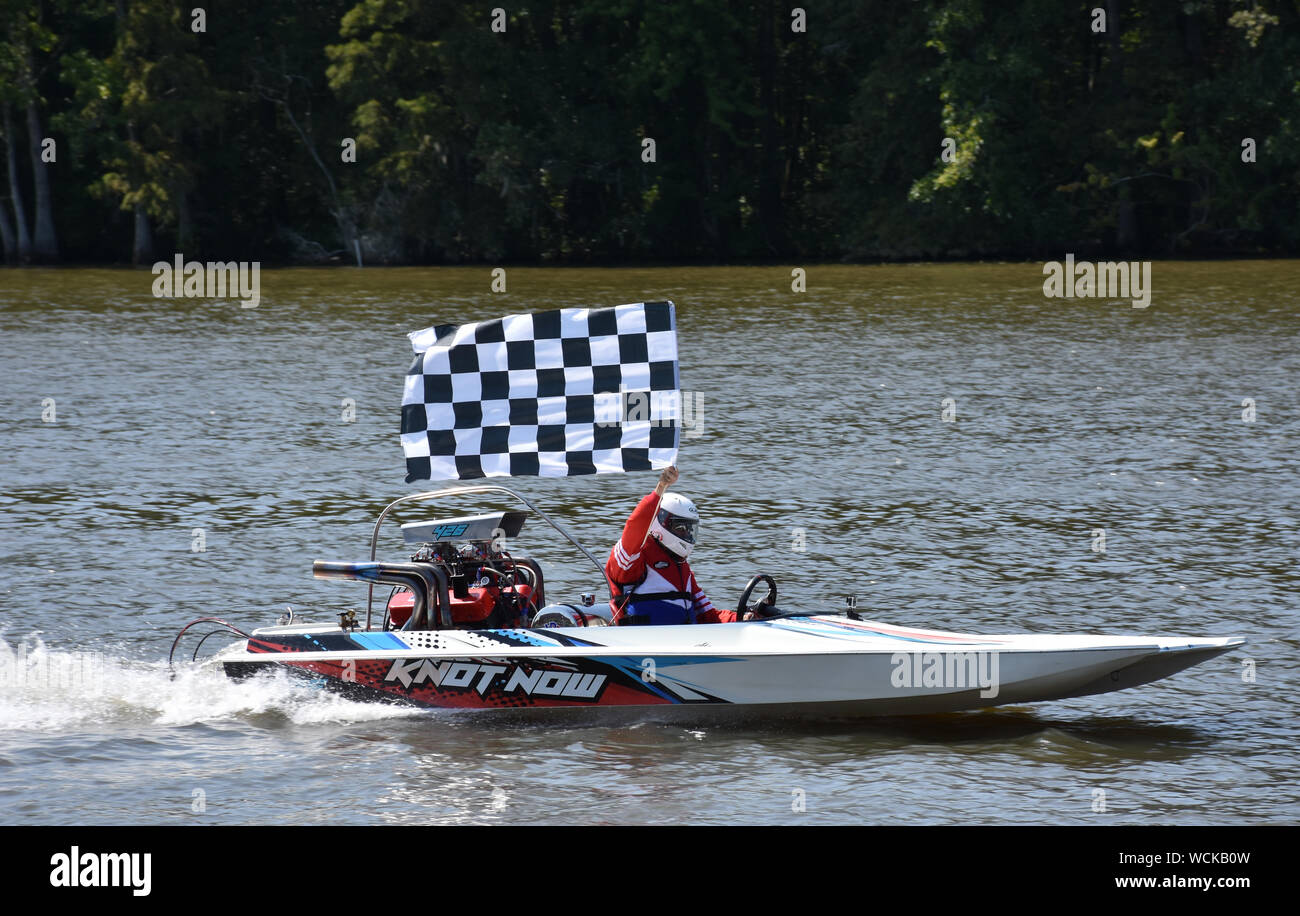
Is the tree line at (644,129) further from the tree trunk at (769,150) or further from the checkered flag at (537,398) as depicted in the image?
the checkered flag at (537,398)

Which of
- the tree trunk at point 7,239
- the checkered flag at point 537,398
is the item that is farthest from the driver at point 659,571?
the tree trunk at point 7,239

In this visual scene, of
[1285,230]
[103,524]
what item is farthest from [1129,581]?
[1285,230]

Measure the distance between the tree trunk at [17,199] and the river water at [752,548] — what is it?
2083cm

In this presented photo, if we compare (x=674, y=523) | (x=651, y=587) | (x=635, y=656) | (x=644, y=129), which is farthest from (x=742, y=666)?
(x=644, y=129)

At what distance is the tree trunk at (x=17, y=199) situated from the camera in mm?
50656

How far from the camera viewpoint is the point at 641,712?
967 centimetres

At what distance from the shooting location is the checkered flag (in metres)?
10.1

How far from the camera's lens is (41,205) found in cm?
5122

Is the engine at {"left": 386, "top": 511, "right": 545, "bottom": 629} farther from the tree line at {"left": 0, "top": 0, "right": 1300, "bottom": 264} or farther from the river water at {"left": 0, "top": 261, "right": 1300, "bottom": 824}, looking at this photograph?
the tree line at {"left": 0, "top": 0, "right": 1300, "bottom": 264}

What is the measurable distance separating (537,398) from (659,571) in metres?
1.38

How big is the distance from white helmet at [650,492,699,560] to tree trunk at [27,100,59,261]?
151 ft

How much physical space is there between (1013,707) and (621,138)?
4300 cm

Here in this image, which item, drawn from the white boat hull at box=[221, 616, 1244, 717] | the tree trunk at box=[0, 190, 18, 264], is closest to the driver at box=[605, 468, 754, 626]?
the white boat hull at box=[221, 616, 1244, 717]
